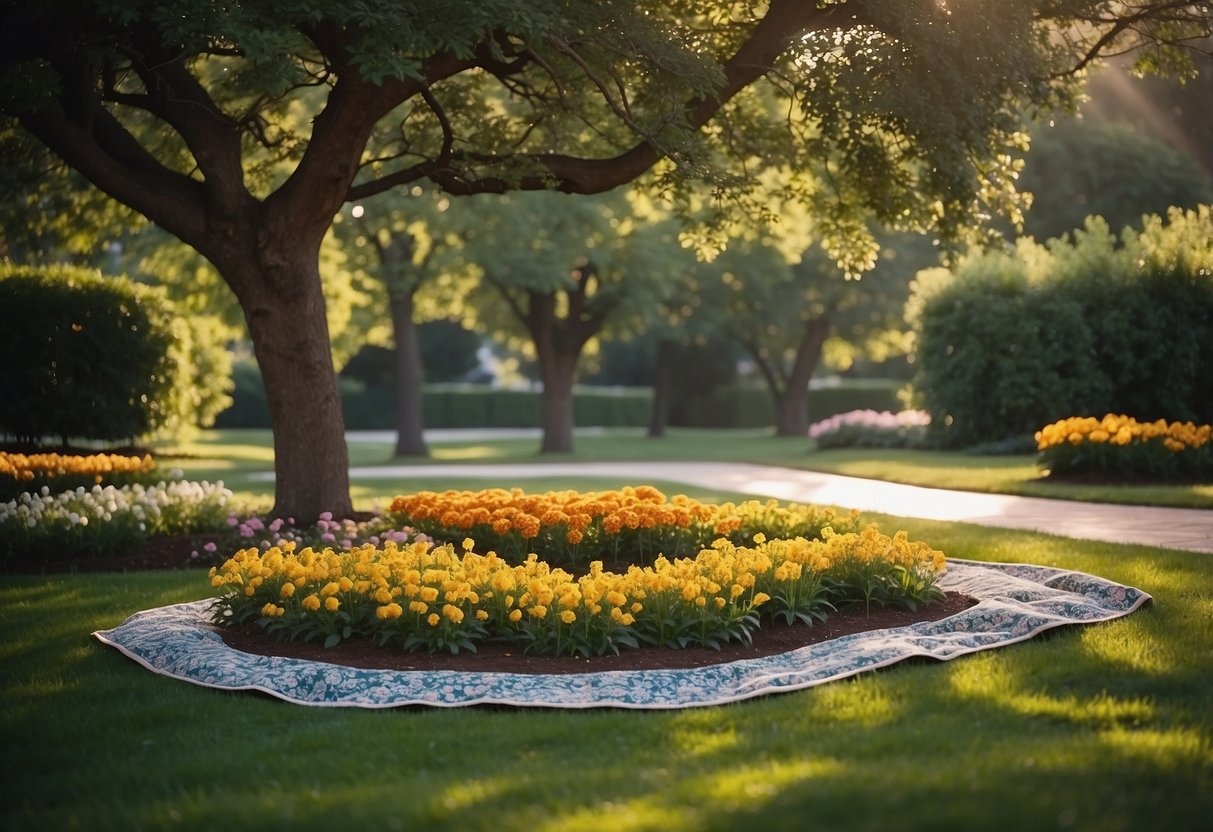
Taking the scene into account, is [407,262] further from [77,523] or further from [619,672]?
[619,672]

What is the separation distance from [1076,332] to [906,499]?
7.22 meters

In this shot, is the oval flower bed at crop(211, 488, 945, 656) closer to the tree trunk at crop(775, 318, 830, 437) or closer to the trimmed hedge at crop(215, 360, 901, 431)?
the tree trunk at crop(775, 318, 830, 437)

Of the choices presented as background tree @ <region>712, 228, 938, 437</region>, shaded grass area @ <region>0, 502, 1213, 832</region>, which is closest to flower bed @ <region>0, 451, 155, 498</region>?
shaded grass area @ <region>0, 502, 1213, 832</region>

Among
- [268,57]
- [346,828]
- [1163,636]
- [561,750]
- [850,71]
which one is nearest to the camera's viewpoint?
[346,828]

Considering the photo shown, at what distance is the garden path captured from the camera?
10008mm

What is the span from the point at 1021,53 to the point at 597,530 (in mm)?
5090

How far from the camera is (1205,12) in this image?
10.3 metres

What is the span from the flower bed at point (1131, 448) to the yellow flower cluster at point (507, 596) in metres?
8.48

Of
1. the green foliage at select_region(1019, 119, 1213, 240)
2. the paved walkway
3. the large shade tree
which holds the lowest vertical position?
the paved walkway

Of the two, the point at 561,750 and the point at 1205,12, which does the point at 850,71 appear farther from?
the point at 561,750

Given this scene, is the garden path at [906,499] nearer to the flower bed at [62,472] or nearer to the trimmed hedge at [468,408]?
the flower bed at [62,472]

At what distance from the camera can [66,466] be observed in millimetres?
11750

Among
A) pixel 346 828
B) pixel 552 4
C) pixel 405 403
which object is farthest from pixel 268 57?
pixel 405 403

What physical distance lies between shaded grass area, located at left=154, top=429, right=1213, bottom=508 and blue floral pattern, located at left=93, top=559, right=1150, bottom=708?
5.94 m
